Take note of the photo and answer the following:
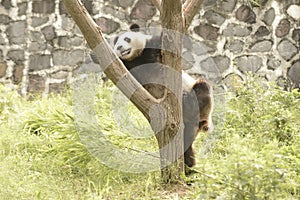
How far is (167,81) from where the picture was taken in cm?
359

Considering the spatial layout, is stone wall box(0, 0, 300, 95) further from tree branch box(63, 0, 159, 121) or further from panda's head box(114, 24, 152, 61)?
tree branch box(63, 0, 159, 121)

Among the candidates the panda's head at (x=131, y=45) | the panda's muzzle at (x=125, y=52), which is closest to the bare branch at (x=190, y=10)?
the panda's head at (x=131, y=45)

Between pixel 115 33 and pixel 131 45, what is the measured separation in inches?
103

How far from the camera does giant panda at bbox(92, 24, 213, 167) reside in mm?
4016

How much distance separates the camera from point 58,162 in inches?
167

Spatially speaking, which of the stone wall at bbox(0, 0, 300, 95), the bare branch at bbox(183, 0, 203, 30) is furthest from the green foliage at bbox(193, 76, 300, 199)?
the stone wall at bbox(0, 0, 300, 95)

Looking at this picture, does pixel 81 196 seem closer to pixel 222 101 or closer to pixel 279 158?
pixel 279 158

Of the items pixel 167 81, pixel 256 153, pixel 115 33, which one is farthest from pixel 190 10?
pixel 115 33

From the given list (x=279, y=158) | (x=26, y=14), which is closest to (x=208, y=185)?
(x=279, y=158)

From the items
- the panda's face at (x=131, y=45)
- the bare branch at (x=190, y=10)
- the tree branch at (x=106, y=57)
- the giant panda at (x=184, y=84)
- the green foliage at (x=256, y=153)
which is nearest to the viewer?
the green foliage at (x=256, y=153)

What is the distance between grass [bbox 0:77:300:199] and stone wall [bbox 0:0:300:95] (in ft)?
2.70

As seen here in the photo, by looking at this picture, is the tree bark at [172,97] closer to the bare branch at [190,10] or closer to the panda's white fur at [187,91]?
the bare branch at [190,10]

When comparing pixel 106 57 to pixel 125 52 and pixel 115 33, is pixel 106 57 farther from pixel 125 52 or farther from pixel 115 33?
pixel 115 33

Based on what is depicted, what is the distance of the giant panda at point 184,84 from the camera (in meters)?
4.02
